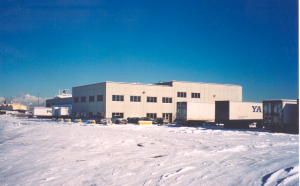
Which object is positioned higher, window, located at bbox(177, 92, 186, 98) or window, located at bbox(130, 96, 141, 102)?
window, located at bbox(177, 92, 186, 98)

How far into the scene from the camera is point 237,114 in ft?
115

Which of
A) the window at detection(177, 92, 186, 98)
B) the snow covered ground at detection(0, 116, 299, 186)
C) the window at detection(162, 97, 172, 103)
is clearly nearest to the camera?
the snow covered ground at detection(0, 116, 299, 186)

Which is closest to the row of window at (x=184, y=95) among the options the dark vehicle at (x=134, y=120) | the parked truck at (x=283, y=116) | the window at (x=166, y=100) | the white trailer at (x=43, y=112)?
the window at (x=166, y=100)

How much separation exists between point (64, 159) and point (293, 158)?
10873 millimetres

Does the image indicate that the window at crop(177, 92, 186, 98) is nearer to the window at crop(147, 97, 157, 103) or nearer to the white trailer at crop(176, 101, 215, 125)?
the window at crop(147, 97, 157, 103)

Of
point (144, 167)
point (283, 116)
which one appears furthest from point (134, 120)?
point (144, 167)

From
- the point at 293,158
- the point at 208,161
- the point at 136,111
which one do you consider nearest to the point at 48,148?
the point at 208,161

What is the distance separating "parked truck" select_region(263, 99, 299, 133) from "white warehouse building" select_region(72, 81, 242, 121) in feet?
108

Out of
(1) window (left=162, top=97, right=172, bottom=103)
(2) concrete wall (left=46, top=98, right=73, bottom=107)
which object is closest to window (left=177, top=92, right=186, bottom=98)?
(1) window (left=162, top=97, right=172, bottom=103)

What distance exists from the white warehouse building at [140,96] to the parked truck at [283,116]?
33.0 metres

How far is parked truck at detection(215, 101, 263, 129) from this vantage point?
3466cm

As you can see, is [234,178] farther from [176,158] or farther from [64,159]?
[64,159]

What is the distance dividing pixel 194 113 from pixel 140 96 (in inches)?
785

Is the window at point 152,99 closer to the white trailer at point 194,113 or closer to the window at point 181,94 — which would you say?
the window at point 181,94
